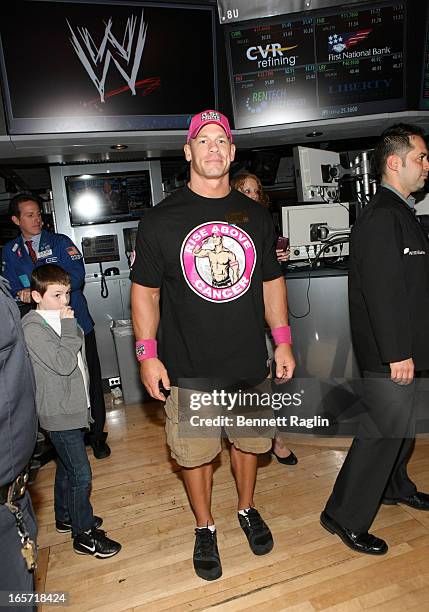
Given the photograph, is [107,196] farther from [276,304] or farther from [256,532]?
[256,532]

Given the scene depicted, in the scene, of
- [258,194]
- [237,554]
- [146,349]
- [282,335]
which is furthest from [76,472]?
[258,194]

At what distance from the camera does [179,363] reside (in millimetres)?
1904

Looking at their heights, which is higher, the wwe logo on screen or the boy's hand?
the wwe logo on screen

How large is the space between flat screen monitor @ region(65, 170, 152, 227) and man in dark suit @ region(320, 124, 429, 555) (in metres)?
3.05

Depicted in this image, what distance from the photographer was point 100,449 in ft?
10.2

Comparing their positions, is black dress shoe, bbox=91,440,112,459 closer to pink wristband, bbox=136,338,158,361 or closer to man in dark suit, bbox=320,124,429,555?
pink wristband, bbox=136,338,158,361

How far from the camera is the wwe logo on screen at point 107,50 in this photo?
3.28m

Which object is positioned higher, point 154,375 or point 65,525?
point 154,375

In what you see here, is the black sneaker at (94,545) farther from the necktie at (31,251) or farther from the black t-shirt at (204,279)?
the necktie at (31,251)

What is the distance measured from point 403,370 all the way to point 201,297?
34.6 inches

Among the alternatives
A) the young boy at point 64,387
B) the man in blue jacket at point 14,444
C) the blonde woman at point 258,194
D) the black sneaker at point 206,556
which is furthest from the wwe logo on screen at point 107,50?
the black sneaker at point 206,556

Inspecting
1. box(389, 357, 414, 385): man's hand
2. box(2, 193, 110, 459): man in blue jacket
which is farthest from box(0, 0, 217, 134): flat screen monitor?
box(389, 357, 414, 385): man's hand

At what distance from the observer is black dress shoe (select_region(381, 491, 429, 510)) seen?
7.35 ft

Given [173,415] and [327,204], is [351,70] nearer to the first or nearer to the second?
[327,204]
